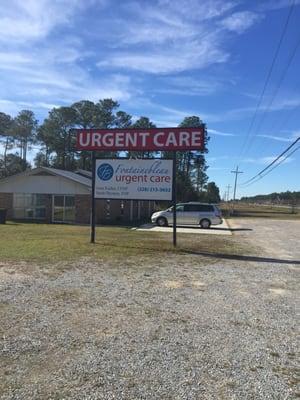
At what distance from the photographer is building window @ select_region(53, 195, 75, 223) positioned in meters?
33.6

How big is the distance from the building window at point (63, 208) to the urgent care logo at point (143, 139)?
55.5 feet

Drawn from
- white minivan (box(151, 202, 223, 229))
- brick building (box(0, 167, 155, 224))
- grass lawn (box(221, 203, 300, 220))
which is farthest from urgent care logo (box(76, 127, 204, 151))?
grass lawn (box(221, 203, 300, 220))

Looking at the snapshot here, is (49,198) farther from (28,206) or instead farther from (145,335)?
(145,335)

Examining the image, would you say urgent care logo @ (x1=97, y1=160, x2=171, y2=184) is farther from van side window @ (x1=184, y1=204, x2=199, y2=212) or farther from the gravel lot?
van side window @ (x1=184, y1=204, x2=199, y2=212)

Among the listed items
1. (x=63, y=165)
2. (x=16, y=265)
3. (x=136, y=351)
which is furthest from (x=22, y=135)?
(x=136, y=351)

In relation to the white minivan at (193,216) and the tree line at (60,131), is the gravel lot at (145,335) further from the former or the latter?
the tree line at (60,131)

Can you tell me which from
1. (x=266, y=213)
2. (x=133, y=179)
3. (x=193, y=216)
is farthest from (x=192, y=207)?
(x=266, y=213)

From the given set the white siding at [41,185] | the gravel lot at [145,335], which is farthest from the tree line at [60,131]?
the gravel lot at [145,335]

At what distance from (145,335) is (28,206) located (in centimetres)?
2991

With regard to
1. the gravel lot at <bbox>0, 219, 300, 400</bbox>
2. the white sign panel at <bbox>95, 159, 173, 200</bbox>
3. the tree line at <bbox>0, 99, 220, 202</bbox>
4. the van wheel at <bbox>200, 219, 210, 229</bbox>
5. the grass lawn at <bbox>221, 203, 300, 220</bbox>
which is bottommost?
the gravel lot at <bbox>0, 219, 300, 400</bbox>

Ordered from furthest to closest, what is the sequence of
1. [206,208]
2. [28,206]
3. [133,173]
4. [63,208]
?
1. [28,206]
2. [63,208]
3. [206,208]
4. [133,173]

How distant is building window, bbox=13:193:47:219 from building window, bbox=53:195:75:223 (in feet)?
3.72

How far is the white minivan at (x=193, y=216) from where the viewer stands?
3175 centimetres

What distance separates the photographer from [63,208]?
33.8 meters
